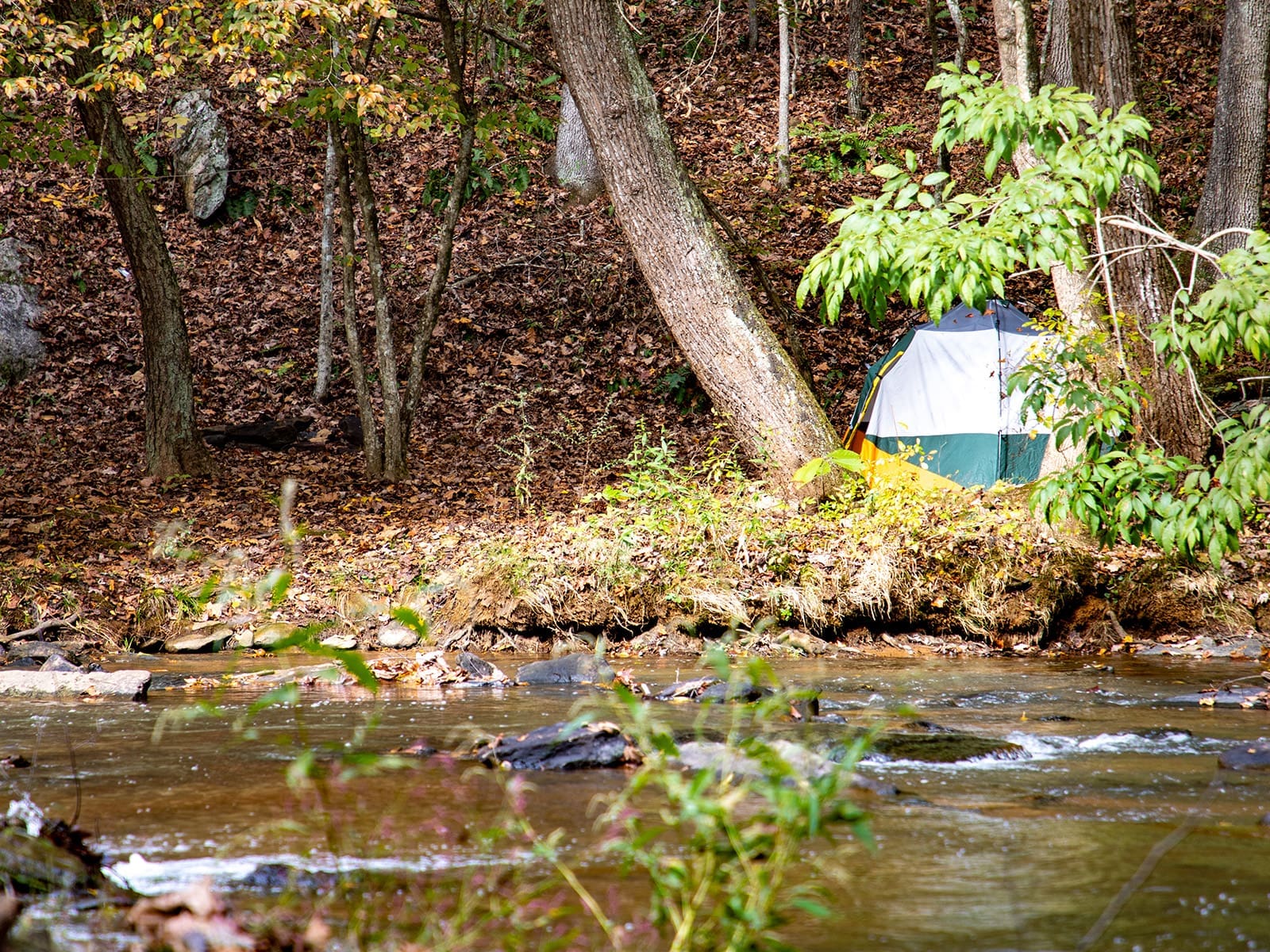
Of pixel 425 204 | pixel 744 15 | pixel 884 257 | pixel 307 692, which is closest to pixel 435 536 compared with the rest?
pixel 307 692

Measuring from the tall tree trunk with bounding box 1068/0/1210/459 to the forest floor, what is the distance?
0.98 m

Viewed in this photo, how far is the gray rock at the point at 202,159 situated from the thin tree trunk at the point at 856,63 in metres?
9.42

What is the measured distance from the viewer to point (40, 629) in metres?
7.19

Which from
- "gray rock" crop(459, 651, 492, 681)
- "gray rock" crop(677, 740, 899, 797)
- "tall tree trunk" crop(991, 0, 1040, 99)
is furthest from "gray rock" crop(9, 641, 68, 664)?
"tall tree trunk" crop(991, 0, 1040, 99)

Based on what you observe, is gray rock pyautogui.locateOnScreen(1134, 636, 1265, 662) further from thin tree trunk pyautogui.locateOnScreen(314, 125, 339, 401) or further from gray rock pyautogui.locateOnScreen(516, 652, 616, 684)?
thin tree trunk pyautogui.locateOnScreen(314, 125, 339, 401)

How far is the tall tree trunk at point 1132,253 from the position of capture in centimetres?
736

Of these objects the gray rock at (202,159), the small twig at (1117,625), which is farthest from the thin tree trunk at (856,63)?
the small twig at (1117,625)

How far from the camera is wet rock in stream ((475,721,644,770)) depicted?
3914 millimetres

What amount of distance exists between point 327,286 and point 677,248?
538 centimetres

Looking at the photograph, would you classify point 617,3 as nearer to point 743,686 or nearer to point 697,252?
point 697,252

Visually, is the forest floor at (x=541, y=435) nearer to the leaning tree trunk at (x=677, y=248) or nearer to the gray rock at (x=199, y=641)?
the gray rock at (x=199, y=641)

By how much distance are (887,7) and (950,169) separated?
247 inches

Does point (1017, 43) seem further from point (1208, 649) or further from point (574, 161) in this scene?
point (574, 161)

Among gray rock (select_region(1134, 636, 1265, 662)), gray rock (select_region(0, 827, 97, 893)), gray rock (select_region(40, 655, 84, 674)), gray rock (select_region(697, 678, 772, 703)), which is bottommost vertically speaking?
gray rock (select_region(1134, 636, 1265, 662))
